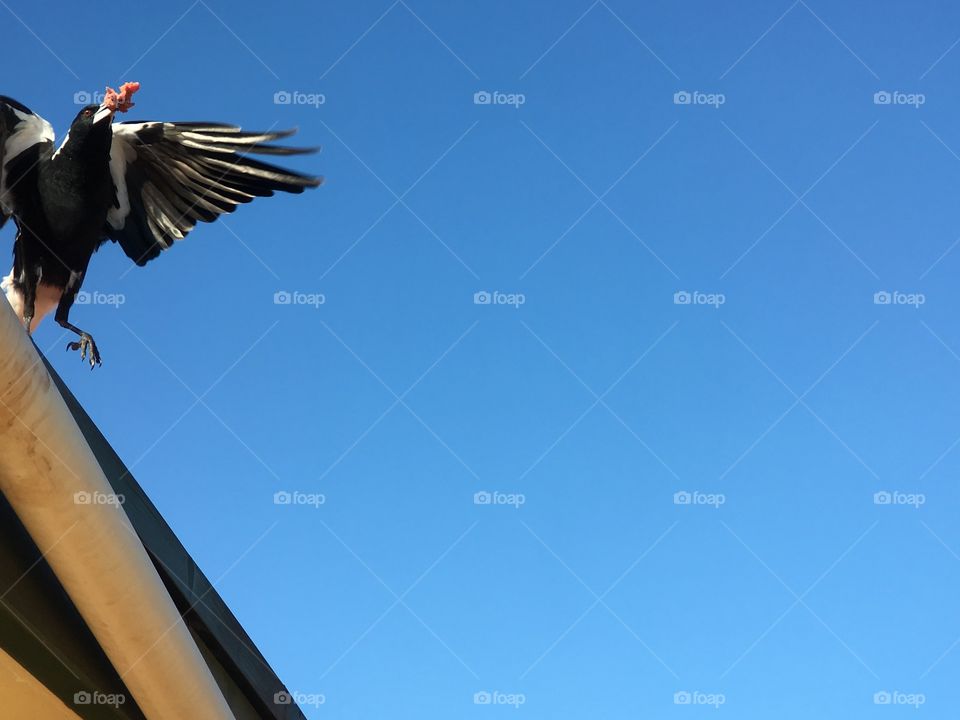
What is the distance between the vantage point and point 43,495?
6.29 ft

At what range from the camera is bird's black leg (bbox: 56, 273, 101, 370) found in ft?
10.8

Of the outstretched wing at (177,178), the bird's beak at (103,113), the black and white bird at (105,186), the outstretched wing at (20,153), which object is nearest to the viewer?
the outstretched wing at (20,153)

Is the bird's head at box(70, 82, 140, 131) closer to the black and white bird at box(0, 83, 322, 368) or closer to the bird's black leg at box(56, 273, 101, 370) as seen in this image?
the black and white bird at box(0, 83, 322, 368)

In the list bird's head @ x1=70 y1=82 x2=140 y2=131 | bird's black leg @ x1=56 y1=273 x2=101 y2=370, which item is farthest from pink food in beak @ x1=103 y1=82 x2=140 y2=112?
bird's black leg @ x1=56 y1=273 x2=101 y2=370

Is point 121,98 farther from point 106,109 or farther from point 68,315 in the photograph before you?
point 68,315

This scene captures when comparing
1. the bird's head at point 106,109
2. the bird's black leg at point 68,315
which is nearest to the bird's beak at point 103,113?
the bird's head at point 106,109

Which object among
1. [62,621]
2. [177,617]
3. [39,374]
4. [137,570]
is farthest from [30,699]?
[39,374]

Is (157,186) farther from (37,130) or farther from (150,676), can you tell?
(150,676)

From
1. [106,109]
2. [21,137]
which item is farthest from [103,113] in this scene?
[21,137]

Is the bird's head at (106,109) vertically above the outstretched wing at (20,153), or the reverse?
the bird's head at (106,109)

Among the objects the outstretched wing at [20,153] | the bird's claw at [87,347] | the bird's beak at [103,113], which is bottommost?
the bird's claw at [87,347]

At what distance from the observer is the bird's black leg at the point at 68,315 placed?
3.30 metres

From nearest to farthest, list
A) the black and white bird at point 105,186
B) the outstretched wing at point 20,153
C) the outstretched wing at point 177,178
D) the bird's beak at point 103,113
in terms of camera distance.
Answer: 1. the outstretched wing at point 20,153
2. the black and white bird at point 105,186
3. the bird's beak at point 103,113
4. the outstretched wing at point 177,178

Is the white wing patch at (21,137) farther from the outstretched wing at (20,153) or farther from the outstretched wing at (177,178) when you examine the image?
the outstretched wing at (177,178)
